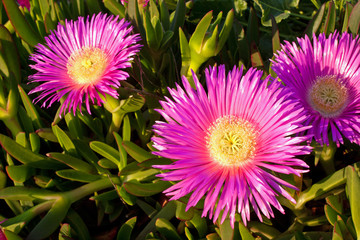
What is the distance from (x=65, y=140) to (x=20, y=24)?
1.17 feet

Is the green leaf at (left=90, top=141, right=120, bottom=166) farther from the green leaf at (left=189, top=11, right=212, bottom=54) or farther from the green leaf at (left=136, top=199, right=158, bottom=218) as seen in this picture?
the green leaf at (left=189, top=11, right=212, bottom=54)

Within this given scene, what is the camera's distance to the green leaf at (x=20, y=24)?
3.09 feet

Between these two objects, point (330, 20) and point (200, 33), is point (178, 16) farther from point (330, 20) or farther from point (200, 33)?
point (330, 20)

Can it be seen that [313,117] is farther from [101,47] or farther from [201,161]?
[101,47]

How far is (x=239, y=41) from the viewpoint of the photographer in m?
1.01

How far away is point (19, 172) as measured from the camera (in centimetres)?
85

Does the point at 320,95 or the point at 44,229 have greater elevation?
the point at 320,95

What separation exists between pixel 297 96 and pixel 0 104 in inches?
28.5

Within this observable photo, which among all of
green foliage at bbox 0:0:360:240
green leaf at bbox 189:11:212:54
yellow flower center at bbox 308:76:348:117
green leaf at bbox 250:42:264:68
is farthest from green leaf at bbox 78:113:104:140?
yellow flower center at bbox 308:76:348:117

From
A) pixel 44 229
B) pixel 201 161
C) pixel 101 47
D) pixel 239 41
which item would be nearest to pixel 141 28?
pixel 101 47

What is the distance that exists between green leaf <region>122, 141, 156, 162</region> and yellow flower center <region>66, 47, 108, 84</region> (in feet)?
0.69

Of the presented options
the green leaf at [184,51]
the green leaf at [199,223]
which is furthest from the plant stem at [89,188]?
the green leaf at [184,51]

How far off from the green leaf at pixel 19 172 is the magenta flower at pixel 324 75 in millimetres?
612

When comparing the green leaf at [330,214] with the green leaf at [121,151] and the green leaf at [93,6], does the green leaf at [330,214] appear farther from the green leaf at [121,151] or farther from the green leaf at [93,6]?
the green leaf at [93,6]
